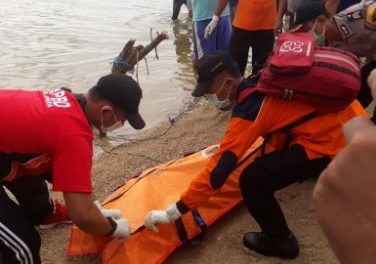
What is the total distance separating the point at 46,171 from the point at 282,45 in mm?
1484

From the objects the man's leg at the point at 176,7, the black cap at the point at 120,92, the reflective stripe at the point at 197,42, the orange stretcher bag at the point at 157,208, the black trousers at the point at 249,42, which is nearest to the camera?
the black cap at the point at 120,92

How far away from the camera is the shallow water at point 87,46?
284 inches

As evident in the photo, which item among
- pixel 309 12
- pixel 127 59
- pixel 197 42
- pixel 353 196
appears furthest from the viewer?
pixel 197 42

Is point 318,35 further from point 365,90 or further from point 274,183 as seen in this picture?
point 274,183

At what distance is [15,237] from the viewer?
2180 mm

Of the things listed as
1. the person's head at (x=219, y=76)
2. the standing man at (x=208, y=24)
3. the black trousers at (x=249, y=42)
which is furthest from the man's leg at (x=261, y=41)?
the person's head at (x=219, y=76)

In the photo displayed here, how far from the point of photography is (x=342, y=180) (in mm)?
739

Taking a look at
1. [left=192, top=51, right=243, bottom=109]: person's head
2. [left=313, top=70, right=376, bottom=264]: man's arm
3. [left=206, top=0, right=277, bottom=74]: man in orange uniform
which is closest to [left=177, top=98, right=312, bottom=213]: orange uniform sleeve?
[left=192, top=51, right=243, bottom=109]: person's head

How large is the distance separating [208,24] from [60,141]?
363 centimetres

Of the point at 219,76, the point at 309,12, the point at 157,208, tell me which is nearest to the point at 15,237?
the point at 157,208

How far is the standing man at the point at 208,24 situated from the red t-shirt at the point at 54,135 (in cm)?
346

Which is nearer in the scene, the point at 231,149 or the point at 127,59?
the point at 231,149

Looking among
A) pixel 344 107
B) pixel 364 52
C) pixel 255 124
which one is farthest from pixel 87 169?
pixel 364 52

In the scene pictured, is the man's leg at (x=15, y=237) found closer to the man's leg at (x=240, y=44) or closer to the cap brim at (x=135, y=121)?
the cap brim at (x=135, y=121)
